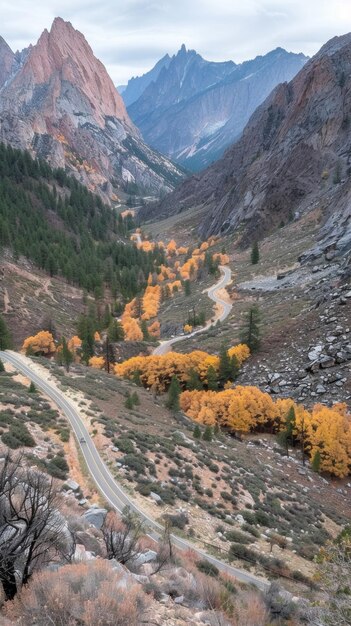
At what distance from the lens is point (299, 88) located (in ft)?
579

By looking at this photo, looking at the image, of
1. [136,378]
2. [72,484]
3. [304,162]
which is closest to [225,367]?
[136,378]

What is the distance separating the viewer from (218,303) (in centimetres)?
9206

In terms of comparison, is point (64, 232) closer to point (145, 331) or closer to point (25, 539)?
point (145, 331)

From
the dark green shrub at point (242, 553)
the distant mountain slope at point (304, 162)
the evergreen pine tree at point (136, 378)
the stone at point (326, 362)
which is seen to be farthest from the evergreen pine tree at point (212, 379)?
the distant mountain slope at point (304, 162)

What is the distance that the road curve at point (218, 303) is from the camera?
7553cm

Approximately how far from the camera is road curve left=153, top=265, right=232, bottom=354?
75.5 metres

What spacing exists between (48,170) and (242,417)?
173261 mm

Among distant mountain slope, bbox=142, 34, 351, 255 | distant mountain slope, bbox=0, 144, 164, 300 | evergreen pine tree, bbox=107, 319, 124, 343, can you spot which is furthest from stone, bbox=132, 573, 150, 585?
distant mountain slope, bbox=142, 34, 351, 255

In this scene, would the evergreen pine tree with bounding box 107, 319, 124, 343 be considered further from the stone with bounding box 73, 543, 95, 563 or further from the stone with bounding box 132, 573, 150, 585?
the stone with bounding box 132, 573, 150, 585

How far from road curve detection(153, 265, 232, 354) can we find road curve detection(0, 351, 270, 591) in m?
39.1

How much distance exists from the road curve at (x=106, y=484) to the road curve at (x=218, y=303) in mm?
39131

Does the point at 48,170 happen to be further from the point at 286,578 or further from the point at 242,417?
the point at 286,578

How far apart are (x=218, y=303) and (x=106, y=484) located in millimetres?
71999

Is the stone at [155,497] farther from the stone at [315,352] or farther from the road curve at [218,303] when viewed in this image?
the road curve at [218,303]
